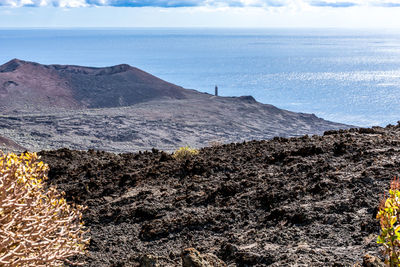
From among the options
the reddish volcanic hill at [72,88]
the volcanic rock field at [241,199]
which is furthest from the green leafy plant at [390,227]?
the reddish volcanic hill at [72,88]

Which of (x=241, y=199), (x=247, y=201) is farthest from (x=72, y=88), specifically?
(x=247, y=201)

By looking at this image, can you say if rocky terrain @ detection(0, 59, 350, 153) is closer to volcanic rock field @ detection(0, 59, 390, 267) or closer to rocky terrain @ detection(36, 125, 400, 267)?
volcanic rock field @ detection(0, 59, 390, 267)

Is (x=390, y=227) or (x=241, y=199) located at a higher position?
(x=390, y=227)

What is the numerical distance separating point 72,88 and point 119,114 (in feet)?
37.0

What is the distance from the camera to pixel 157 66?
13088 cm

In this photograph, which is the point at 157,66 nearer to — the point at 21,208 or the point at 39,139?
the point at 39,139

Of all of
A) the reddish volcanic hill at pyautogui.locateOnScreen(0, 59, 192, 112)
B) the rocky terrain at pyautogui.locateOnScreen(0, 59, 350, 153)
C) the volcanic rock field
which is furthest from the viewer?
the reddish volcanic hill at pyautogui.locateOnScreen(0, 59, 192, 112)

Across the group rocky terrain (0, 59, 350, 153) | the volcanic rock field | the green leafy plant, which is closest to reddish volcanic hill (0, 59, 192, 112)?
rocky terrain (0, 59, 350, 153)

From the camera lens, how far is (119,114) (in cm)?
4066

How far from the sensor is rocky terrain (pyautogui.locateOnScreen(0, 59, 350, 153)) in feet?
111

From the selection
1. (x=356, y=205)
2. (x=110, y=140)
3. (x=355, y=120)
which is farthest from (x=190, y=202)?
(x=355, y=120)

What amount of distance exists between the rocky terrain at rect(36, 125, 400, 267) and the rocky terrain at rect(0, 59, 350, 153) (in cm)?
2292

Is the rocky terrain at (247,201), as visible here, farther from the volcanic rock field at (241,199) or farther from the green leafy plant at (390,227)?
the green leafy plant at (390,227)

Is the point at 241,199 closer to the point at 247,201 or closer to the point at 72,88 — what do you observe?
the point at 247,201
